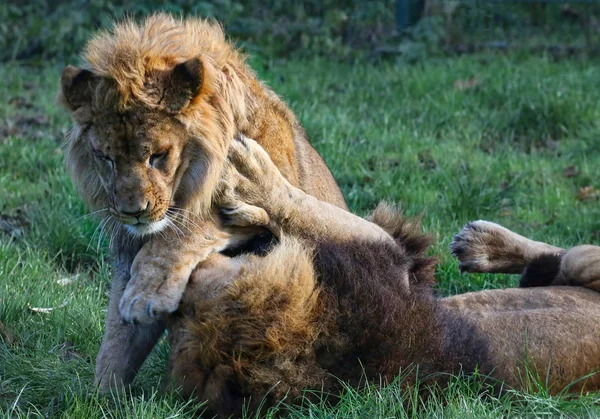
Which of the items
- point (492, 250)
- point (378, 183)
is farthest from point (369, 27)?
point (492, 250)

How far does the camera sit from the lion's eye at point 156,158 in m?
3.32

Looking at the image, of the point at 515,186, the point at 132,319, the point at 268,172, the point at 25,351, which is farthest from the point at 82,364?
the point at 515,186

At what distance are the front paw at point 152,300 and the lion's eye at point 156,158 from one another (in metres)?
0.37

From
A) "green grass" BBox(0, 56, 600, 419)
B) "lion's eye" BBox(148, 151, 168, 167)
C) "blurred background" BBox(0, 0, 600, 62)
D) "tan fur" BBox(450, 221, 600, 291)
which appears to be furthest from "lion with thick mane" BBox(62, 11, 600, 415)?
"blurred background" BBox(0, 0, 600, 62)

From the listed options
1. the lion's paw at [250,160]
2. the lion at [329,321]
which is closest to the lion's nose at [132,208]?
the lion at [329,321]

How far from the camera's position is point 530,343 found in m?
3.42

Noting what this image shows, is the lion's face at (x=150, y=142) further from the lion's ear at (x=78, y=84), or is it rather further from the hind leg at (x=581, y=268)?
the hind leg at (x=581, y=268)

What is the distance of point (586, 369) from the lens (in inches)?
135

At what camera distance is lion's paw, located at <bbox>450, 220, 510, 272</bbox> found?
4.43 metres

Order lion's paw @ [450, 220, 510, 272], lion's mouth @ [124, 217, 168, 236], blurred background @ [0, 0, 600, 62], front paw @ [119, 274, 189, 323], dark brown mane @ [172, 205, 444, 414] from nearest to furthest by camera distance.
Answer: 1. dark brown mane @ [172, 205, 444, 414]
2. front paw @ [119, 274, 189, 323]
3. lion's mouth @ [124, 217, 168, 236]
4. lion's paw @ [450, 220, 510, 272]
5. blurred background @ [0, 0, 600, 62]

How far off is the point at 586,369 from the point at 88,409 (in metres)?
1.63

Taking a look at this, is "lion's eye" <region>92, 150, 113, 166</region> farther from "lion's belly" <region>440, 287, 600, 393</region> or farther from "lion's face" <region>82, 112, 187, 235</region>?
"lion's belly" <region>440, 287, 600, 393</region>

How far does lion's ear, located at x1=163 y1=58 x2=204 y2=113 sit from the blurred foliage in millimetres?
6385

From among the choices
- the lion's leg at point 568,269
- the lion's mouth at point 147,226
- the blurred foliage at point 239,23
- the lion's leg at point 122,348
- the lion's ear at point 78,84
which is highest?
the lion's ear at point 78,84
